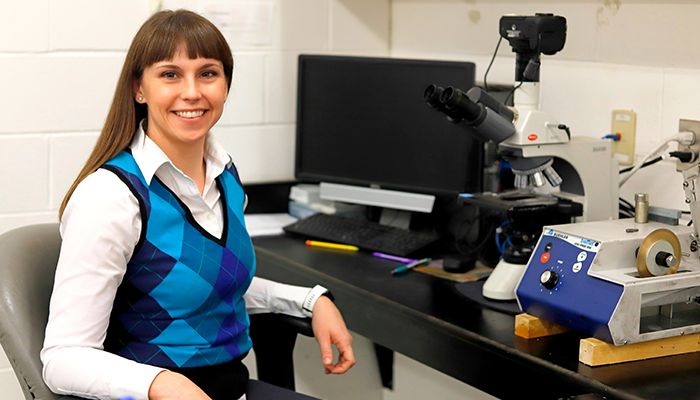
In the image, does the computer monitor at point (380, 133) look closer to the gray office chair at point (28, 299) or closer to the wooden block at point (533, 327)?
the wooden block at point (533, 327)

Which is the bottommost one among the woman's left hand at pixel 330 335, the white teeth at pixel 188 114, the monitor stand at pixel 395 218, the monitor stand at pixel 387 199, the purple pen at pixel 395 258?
the woman's left hand at pixel 330 335

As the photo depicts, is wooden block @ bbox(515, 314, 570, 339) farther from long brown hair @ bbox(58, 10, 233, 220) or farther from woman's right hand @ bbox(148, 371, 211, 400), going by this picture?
long brown hair @ bbox(58, 10, 233, 220)

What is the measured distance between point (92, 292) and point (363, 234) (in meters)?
1.15

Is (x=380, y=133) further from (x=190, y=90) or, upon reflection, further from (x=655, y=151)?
(x=190, y=90)

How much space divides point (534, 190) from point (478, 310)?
34cm

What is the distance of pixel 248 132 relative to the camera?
2.61 m

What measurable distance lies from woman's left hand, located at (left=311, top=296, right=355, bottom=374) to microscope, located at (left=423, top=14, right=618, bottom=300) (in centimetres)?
38

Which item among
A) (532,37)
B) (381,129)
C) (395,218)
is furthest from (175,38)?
(395,218)

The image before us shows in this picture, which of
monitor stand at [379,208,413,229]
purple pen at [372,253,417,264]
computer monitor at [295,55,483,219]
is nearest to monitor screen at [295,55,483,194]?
computer monitor at [295,55,483,219]

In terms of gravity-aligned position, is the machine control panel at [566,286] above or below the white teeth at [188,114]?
below

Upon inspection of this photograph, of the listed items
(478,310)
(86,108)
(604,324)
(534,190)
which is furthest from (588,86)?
(86,108)

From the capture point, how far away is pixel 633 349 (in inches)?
53.0

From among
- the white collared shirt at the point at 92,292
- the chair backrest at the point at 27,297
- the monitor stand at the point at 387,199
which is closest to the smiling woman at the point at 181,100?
the white collared shirt at the point at 92,292

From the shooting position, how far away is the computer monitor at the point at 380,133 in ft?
6.97
